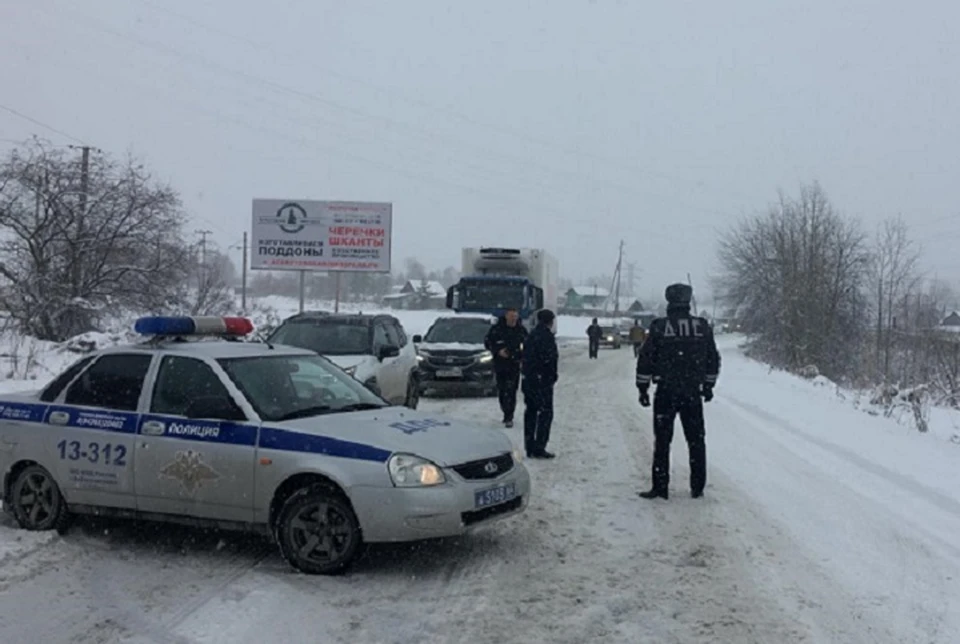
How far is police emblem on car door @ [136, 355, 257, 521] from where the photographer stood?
624cm

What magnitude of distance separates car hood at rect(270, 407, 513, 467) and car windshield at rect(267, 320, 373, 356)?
6.39m

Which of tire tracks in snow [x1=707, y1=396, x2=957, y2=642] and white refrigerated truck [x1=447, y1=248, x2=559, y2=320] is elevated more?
white refrigerated truck [x1=447, y1=248, x2=559, y2=320]

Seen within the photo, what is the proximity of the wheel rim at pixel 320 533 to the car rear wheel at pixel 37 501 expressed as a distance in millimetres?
2125

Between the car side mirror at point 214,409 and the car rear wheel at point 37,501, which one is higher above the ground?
the car side mirror at point 214,409

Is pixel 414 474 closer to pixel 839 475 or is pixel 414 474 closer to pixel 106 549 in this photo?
pixel 106 549

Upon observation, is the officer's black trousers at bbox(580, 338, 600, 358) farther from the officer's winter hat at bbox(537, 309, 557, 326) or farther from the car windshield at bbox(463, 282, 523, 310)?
the officer's winter hat at bbox(537, 309, 557, 326)

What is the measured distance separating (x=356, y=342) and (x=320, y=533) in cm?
763

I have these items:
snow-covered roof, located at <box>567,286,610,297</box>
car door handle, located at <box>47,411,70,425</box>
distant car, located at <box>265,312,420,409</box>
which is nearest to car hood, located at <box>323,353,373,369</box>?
distant car, located at <box>265,312,420,409</box>

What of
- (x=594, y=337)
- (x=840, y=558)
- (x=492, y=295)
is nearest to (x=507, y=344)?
(x=840, y=558)

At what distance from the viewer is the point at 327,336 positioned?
1362 centimetres

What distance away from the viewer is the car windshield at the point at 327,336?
1340cm

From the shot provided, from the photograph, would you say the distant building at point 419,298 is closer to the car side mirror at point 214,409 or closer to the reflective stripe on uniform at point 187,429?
the reflective stripe on uniform at point 187,429

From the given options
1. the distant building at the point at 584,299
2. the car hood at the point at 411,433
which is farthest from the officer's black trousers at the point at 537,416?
the distant building at the point at 584,299

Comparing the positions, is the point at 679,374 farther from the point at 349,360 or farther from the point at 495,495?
the point at 349,360
